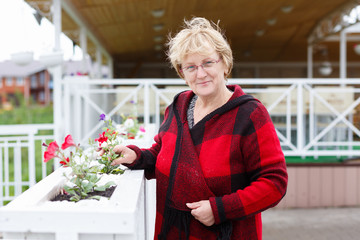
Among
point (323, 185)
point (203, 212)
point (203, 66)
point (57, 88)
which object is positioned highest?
point (57, 88)

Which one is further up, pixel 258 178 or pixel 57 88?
pixel 57 88

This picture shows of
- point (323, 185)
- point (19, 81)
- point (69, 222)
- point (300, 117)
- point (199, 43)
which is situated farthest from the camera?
point (19, 81)

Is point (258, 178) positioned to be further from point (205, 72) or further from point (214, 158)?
point (205, 72)

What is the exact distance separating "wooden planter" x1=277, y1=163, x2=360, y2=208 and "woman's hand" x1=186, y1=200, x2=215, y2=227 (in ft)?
12.0

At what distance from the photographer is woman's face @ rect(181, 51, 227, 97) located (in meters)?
1.43

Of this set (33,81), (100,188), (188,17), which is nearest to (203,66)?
(100,188)

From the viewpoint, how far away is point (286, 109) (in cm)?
521

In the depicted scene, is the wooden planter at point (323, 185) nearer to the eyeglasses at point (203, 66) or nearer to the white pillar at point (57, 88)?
the white pillar at point (57, 88)

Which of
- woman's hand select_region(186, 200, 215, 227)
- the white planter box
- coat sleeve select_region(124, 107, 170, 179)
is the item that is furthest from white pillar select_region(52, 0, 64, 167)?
the white planter box

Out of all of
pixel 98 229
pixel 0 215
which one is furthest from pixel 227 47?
pixel 0 215

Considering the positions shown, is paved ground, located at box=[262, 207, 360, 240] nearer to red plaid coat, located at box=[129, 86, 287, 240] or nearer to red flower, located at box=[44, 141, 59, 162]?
red plaid coat, located at box=[129, 86, 287, 240]

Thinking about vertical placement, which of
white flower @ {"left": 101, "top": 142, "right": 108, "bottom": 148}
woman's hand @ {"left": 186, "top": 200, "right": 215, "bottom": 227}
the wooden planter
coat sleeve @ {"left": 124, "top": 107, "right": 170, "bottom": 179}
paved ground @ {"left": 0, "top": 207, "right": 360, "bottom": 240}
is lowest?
paved ground @ {"left": 0, "top": 207, "right": 360, "bottom": 240}

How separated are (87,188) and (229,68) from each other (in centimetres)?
71

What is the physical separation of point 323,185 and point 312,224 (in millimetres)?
821
